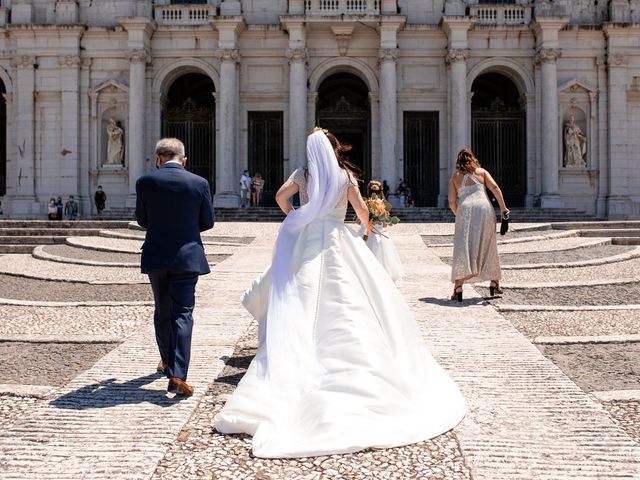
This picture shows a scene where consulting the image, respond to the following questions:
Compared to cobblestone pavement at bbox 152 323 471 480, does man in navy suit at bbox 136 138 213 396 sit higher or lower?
higher

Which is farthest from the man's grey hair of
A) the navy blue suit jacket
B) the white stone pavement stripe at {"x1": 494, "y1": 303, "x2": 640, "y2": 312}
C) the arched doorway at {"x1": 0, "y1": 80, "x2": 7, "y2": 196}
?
the arched doorway at {"x1": 0, "y1": 80, "x2": 7, "y2": 196}

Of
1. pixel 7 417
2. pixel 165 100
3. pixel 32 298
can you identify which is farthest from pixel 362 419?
pixel 165 100

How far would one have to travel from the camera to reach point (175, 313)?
4.86m

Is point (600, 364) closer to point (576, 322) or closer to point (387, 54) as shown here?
point (576, 322)

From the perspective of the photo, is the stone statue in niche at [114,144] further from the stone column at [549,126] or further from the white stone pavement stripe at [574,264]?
the white stone pavement stripe at [574,264]

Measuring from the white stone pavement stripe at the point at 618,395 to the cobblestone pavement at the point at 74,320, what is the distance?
4.48m

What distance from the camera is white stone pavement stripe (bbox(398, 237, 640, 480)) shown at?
11.6 ft

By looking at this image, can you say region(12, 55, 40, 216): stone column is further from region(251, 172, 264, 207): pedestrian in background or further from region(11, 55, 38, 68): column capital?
region(251, 172, 264, 207): pedestrian in background

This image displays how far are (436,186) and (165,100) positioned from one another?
457 inches

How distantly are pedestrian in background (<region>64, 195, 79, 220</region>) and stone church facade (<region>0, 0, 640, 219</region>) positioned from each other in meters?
0.72

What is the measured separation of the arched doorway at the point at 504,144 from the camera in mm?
27891

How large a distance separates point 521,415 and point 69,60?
2646 centimetres

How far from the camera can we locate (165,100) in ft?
92.7

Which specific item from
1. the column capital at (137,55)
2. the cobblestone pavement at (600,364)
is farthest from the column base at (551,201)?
the cobblestone pavement at (600,364)
